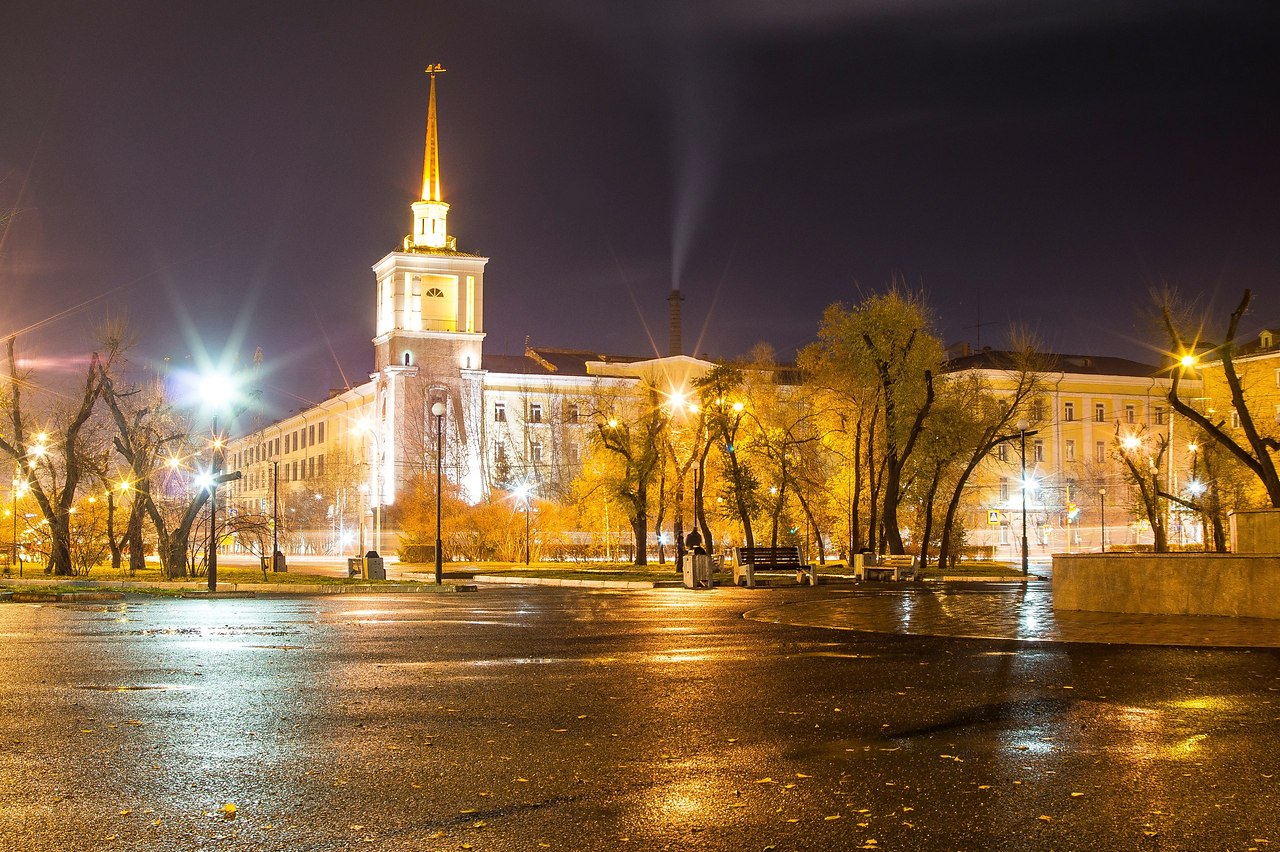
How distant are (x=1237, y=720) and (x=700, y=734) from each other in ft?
13.1

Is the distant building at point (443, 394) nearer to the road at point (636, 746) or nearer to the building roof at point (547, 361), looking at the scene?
the building roof at point (547, 361)

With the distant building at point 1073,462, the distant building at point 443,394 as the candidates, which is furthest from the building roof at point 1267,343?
the distant building at point 443,394

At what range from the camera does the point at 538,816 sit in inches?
253

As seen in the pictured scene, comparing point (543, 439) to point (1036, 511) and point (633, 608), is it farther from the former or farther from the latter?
point (633, 608)

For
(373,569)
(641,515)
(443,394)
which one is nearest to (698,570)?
(373,569)

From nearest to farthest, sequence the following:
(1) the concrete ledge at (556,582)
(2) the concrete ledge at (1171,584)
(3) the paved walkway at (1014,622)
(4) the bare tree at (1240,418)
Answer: (3) the paved walkway at (1014,622) → (2) the concrete ledge at (1171,584) → (4) the bare tree at (1240,418) → (1) the concrete ledge at (556,582)

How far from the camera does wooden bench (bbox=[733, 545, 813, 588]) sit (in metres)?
36.0

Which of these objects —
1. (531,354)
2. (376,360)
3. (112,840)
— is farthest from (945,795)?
(531,354)

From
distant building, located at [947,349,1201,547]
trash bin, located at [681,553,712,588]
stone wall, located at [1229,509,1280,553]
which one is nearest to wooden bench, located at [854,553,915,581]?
trash bin, located at [681,553,712,588]

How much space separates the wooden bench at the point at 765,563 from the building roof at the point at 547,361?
65142 millimetres

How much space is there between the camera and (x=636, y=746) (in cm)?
835

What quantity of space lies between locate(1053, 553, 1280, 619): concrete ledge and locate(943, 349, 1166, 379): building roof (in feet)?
255

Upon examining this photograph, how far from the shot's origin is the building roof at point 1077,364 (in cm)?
9969

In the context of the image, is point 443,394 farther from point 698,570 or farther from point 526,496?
point 698,570
